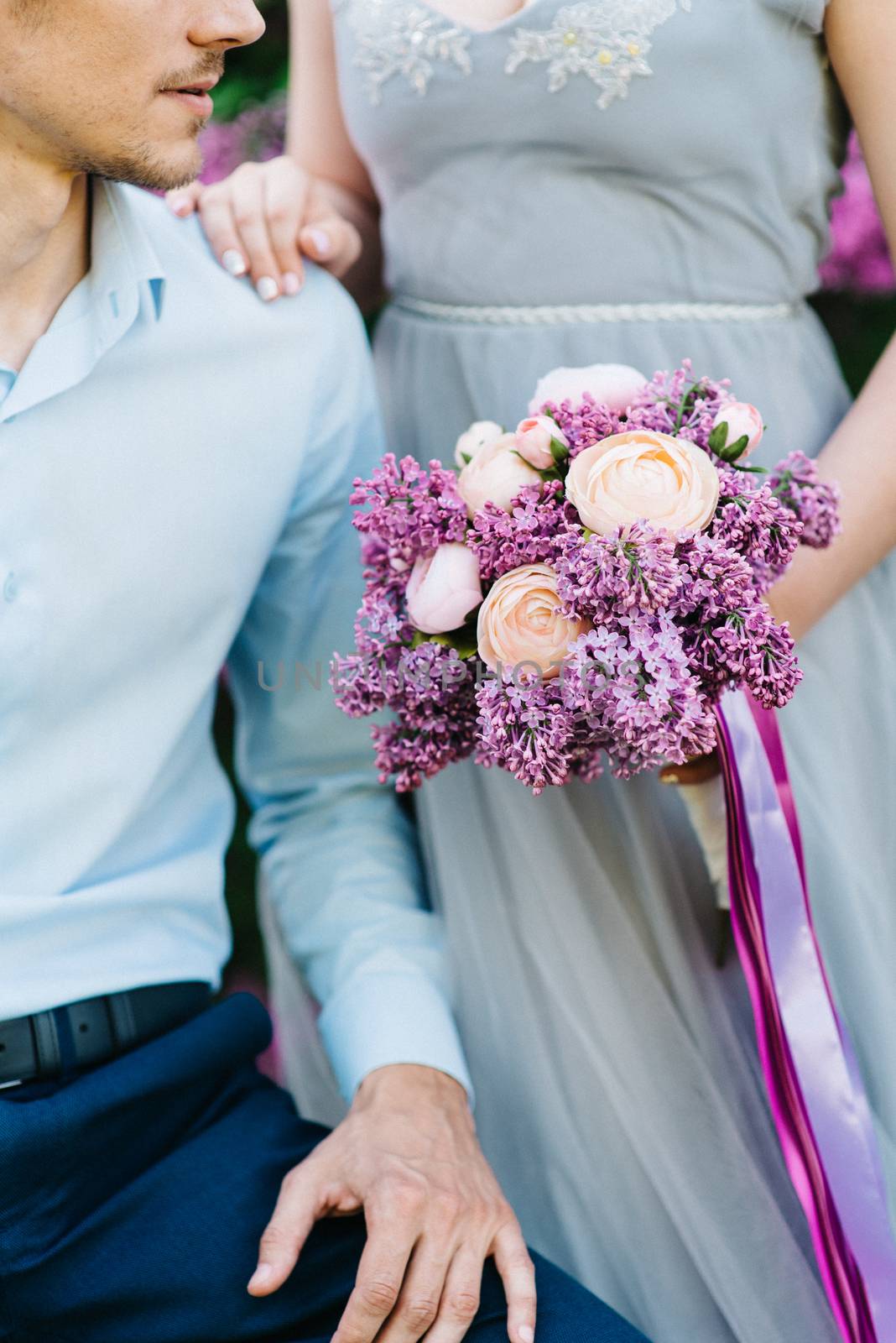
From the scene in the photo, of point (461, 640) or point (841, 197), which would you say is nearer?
point (461, 640)

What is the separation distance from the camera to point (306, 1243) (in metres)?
1.47

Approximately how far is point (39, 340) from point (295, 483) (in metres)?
0.39

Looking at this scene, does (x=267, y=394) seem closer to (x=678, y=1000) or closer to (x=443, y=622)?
(x=443, y=622)

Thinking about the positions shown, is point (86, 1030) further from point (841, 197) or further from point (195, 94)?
point (841, 197)

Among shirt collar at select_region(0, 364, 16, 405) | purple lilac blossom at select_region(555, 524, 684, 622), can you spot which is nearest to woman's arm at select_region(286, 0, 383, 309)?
shirt collar at select_region(0, 364, 16, 405)

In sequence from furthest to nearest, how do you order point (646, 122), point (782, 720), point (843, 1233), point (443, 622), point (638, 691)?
point (782, 720) → point (646, 122) → point (843, 1233) → point (443, 622) → point (638, 691)

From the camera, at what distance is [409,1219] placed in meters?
1.39

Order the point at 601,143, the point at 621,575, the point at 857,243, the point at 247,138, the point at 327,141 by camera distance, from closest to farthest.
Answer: the point at 621,575 < the point at 601,143 < the point at 327,141 < the point at 857,243 < the point at 247,138

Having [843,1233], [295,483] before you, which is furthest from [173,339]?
[843,1233]

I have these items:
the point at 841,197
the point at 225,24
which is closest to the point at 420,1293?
the point at 225,24

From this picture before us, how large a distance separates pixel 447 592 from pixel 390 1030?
24.9 inches

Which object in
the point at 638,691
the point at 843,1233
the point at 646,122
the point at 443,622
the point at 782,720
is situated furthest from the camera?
the point at 782,720

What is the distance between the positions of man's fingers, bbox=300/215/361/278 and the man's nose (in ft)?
0.90

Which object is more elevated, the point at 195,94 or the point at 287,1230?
the point at 195,94
